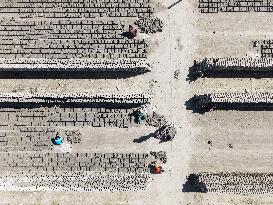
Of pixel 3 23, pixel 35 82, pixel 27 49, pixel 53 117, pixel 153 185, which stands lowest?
pixel 153 185

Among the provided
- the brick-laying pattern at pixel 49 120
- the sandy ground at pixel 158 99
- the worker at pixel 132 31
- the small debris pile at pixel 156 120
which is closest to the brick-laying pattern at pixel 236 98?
the sandy ground at pixel 158 99

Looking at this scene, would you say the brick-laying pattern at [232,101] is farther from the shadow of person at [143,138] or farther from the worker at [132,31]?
the worker at [132,31]

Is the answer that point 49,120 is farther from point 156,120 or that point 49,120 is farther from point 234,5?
point 234,5

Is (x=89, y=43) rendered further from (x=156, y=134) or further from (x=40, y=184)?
(x=40, y=184)

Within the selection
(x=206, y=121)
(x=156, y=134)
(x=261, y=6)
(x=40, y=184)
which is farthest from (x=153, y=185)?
(x=261, y=6)

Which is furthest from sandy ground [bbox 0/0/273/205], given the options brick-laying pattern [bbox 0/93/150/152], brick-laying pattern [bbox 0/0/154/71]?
brick-laying pattern [bbox 0/0/154/71]

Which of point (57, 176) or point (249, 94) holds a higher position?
point (249, 94)
